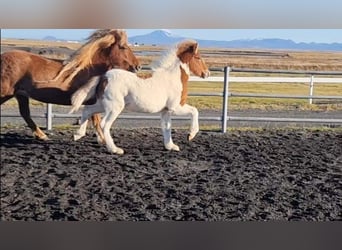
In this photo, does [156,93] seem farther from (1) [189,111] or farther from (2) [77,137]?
(2) [77,137]

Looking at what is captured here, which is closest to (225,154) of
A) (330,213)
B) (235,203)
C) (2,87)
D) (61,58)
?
(235,203)

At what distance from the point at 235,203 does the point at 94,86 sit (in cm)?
120

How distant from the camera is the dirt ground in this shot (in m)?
3.96

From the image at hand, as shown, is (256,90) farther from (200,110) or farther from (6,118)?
(6,118)

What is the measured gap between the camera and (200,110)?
4125 millimetres

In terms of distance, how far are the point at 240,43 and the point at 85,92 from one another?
1043mm

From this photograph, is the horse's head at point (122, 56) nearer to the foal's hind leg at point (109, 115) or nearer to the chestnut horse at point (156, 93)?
the chestnut horse at point (156, 93)

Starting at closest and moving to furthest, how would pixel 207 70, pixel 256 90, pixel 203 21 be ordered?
1. pixel 203 21
2. pixel 207 70
3. pixel 256 90

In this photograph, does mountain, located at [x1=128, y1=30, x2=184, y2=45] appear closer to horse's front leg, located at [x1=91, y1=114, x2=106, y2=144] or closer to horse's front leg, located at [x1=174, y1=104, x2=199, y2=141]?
horse's front leg, located at [x1=174, y1=104, x2=199, y2=141]

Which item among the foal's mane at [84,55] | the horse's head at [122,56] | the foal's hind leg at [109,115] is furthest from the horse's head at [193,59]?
the foal's hind leg at [109,115]

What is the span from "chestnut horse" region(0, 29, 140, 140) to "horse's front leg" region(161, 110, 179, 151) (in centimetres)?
36

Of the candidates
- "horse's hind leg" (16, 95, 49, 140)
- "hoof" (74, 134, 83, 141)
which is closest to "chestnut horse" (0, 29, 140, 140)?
"horse's hind leg" (16, 95, 49, 140)

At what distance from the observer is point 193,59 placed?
407 cm

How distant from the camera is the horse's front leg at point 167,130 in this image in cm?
409
